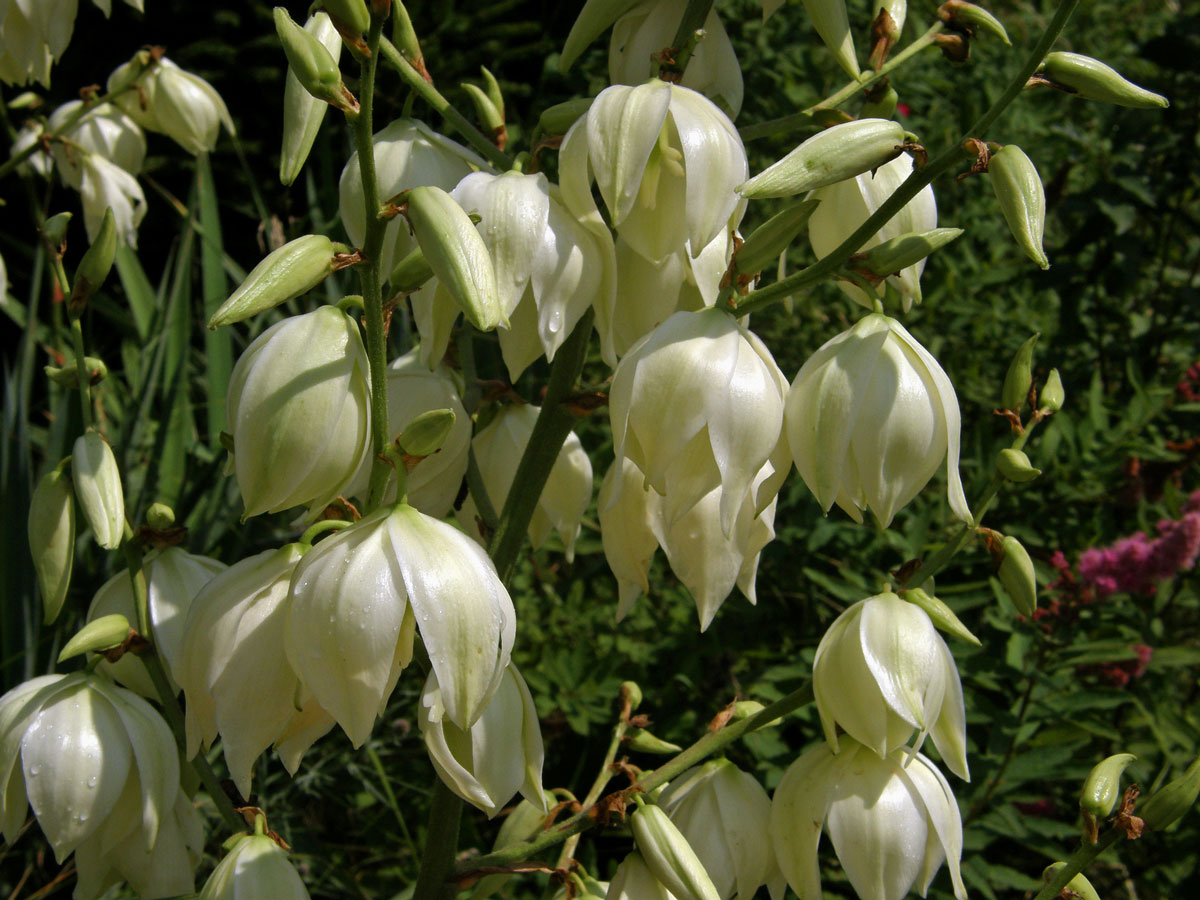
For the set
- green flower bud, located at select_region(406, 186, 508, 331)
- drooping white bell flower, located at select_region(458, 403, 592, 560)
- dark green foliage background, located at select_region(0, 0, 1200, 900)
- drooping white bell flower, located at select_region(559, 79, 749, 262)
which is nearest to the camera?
green flower bud, located at select_region(406, 186, 508, 331)

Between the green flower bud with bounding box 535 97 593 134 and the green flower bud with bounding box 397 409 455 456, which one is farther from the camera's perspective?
the green flower bud with bounding box 535 97 593 134

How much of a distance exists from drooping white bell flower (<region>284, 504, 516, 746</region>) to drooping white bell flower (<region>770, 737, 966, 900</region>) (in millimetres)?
243

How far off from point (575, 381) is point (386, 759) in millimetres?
1202

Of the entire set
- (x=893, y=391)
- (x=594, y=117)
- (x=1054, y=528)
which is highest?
(x=594, y=117)

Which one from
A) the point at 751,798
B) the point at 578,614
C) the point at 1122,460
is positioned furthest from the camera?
the point at 578,614

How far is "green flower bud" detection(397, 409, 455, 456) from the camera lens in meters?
0.48

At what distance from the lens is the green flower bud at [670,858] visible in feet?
1.91

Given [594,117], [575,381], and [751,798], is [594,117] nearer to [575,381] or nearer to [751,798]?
[575,381]

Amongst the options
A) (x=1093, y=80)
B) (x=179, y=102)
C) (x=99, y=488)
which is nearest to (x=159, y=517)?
(x=99, y=488)

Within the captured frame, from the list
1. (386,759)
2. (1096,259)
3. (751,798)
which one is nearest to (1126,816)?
(751,798)

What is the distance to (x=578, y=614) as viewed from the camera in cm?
160

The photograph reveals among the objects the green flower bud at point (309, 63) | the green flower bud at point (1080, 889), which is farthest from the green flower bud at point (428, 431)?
the green flower bud at point (1080, 889)

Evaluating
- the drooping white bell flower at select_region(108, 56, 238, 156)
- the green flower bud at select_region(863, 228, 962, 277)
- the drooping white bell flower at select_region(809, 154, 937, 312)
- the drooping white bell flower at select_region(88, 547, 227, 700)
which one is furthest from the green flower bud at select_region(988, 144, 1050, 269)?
the drooping white bell flower at select_region(108, 56, 238, 156)

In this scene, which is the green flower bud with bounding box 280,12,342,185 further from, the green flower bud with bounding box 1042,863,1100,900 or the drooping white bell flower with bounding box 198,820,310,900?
the green flower bud with bounding box 1042,863,1100,900
